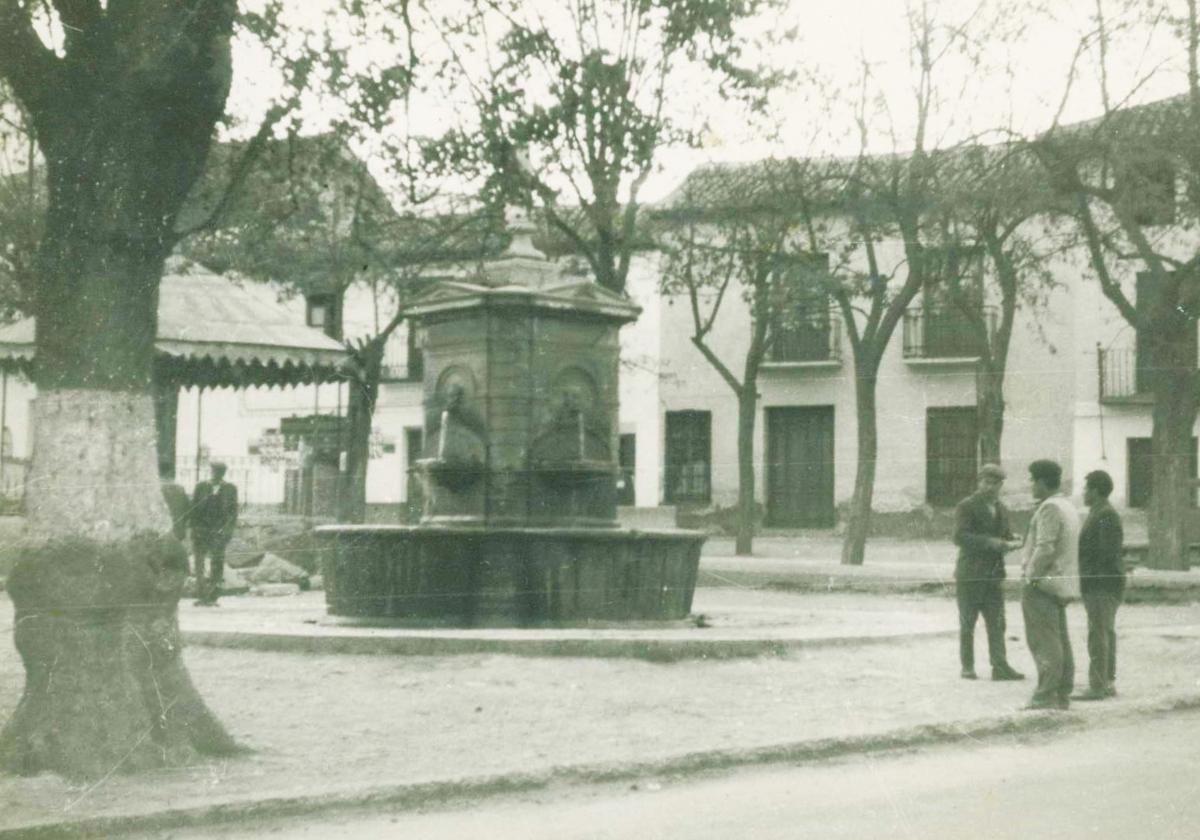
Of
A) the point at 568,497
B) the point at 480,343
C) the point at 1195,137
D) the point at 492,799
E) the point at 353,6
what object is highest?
the point at 1195,137

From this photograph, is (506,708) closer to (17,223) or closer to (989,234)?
(17,223)

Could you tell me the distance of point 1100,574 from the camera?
1152cm

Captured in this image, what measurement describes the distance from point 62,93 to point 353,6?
205 centimetres

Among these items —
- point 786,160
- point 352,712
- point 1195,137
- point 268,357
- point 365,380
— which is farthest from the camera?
point 365,380

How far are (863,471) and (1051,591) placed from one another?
15231mm

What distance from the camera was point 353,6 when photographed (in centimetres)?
964

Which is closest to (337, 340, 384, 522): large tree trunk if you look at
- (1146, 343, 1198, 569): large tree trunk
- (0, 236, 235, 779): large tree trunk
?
(1146, 343, 1198, 569): large tree trunk

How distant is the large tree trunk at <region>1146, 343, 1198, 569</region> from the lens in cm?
2417

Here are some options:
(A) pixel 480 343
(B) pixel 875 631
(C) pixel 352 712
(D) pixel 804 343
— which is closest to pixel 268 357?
(A) pixel 480 343

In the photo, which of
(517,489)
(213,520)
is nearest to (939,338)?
(213,520)

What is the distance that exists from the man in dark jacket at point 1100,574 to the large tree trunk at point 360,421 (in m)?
19.3

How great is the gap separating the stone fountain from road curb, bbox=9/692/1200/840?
15.1ft

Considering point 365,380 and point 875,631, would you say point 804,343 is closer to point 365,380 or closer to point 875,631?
point 365,380

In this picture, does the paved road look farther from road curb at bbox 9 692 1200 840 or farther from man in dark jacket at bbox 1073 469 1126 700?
man in dark jacket at bbox 1073 469 1126 700
